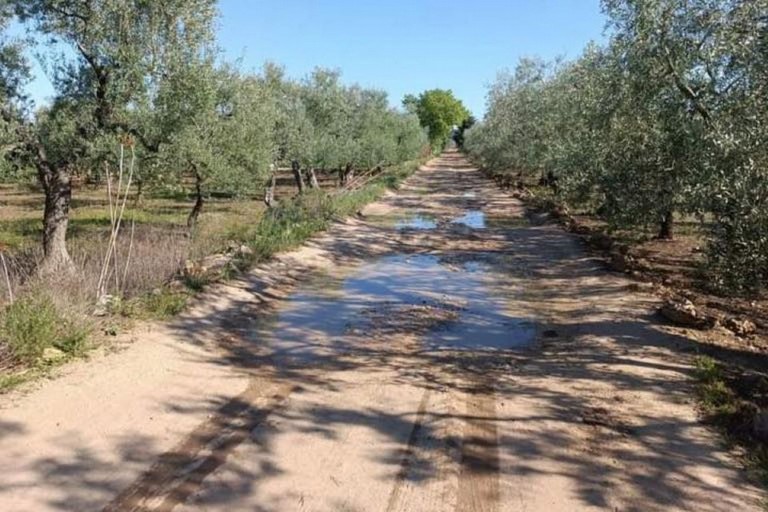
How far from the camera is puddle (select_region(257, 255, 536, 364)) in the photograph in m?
8.80

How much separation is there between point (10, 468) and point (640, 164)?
11.7 meters

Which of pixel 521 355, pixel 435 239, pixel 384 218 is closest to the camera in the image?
pixel 521 355

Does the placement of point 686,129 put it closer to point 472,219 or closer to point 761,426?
point 761,426

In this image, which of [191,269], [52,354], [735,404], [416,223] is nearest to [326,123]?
[416,223]

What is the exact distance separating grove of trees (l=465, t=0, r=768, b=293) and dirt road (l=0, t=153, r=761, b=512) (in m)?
1.96

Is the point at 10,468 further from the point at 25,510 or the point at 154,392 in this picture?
the point at 154,392

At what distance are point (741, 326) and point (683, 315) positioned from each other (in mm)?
771

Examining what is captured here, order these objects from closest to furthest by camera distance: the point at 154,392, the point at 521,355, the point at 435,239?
the point at 154,392 < the point at 521,355 < the point at 435,239

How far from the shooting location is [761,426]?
5.54 metres

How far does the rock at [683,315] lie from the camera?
8977 mm

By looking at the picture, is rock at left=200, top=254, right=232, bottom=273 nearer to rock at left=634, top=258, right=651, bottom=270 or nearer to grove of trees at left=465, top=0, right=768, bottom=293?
grove of trees at left=465, top=0, right=768, bottom=293

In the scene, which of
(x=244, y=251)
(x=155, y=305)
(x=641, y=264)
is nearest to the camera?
(x=155, y=305)

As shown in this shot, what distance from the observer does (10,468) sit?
4699 mm

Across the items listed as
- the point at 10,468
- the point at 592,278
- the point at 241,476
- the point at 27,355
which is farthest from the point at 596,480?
the point at 592,278
